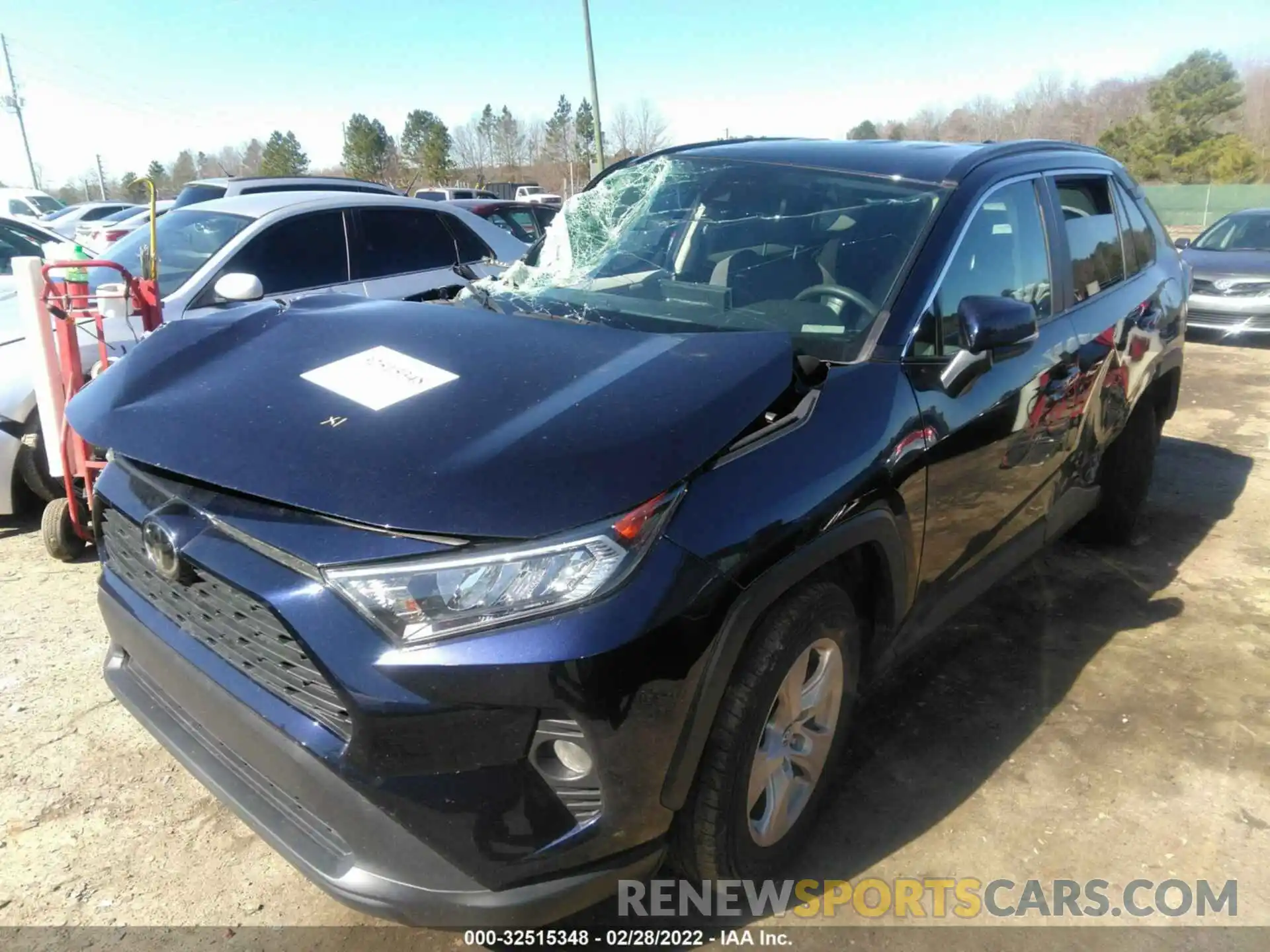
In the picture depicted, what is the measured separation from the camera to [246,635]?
181 cm

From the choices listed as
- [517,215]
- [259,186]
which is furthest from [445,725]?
[517,215]

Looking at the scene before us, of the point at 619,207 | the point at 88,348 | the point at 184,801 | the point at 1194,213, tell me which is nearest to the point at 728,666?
the point at 184,801

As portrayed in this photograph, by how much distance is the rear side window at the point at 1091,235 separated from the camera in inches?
135

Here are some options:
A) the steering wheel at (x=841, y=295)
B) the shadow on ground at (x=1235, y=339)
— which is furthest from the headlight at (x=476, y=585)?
the shadow on ground at (x=1235, y=339)

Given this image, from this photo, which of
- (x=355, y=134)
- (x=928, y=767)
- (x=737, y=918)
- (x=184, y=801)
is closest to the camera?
(x=737, y=918)

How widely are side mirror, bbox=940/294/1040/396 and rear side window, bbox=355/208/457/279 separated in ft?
14.3

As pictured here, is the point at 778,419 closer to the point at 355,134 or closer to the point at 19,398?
the point at 19,398

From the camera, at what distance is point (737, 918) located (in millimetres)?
2227

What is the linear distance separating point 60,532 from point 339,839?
3.15m

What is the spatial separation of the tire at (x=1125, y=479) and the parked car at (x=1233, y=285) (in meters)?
6.55

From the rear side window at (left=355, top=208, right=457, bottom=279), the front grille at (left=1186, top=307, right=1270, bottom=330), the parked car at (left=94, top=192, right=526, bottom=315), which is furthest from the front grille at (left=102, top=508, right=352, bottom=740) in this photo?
the front grille at (left=1186, top=307, right=1270, bottom=330)

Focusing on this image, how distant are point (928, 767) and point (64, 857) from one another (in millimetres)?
2496

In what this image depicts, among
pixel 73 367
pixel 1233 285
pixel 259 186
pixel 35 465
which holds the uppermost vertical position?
pixel 259 186

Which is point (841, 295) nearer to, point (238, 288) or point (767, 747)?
point (767, 747)
